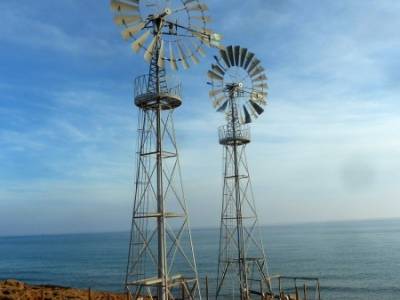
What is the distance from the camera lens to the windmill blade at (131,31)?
73.2ft

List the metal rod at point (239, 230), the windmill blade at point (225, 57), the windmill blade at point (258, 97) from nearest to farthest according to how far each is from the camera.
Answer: the metal rod at point (239, 230)
the windmill blade at point (225, 57)
the windmill blade at point (258, 97)

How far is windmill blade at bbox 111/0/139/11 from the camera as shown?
21.7m

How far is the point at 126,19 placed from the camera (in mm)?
22312

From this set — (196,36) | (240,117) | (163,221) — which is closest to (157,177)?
(163,221)

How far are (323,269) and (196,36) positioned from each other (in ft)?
220

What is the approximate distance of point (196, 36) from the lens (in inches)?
991

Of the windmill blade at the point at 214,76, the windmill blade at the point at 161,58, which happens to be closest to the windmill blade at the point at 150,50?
the windmill blade at the point at 161,58

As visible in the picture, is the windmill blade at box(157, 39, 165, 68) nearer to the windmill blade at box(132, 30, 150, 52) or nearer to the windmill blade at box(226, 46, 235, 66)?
the windmill blade at box(132, 30, 150, 52)

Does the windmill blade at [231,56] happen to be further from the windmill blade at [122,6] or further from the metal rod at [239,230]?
the windmill blade at [122,6]

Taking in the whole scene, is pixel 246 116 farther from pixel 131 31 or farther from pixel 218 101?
pixel 131 31

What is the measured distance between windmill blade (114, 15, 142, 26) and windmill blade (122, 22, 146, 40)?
29 centimetres

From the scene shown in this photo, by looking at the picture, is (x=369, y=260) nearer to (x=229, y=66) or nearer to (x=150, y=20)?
(x=229, y=66)

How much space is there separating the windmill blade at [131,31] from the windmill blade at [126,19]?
0.95 feet

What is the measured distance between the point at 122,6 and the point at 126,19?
636 mm
